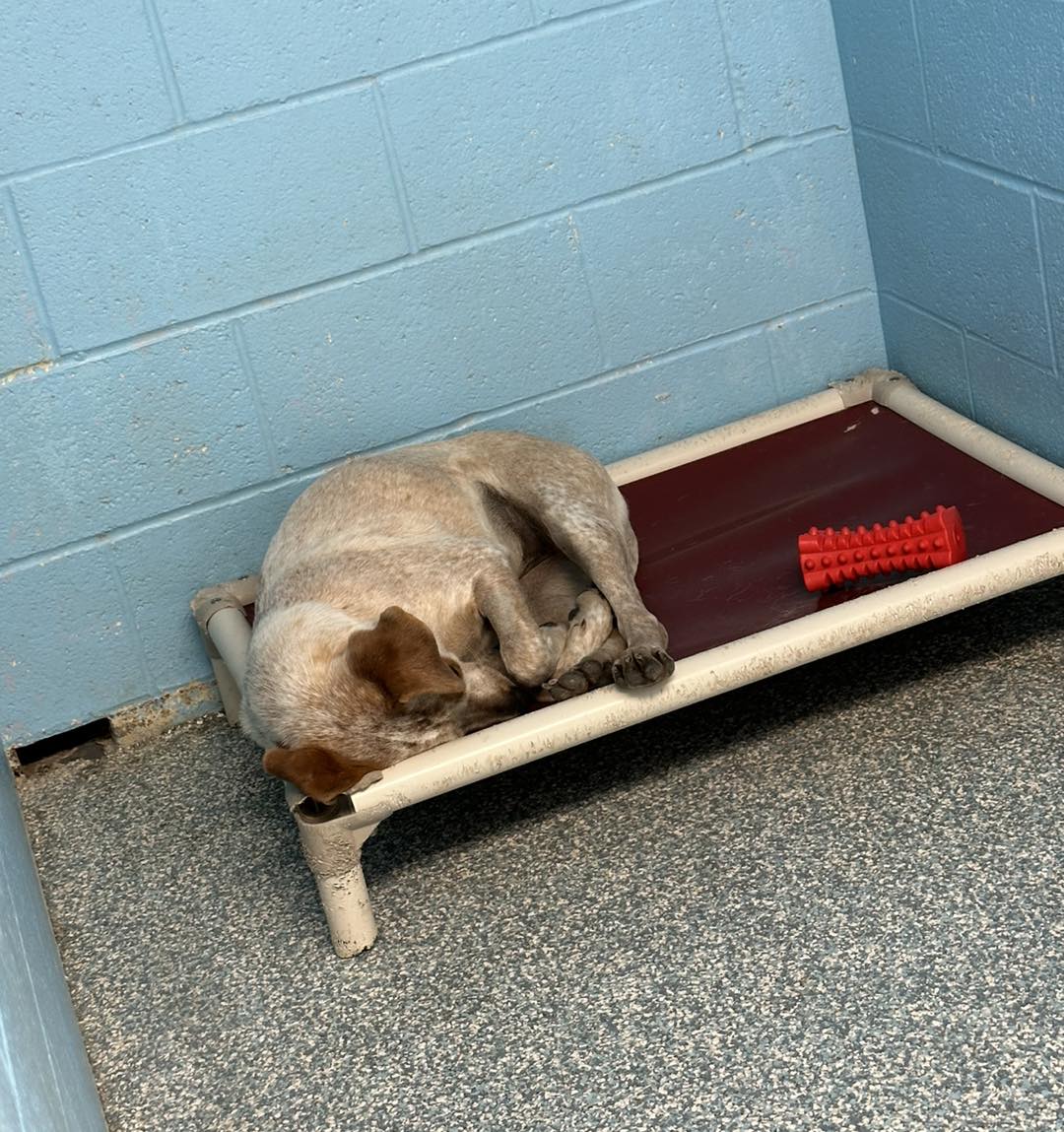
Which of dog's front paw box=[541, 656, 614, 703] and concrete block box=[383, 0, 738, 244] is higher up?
concrete block box=[383, 0, 738, 244]

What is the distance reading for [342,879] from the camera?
2.98 metres

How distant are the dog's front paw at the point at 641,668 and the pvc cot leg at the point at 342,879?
0.59 m

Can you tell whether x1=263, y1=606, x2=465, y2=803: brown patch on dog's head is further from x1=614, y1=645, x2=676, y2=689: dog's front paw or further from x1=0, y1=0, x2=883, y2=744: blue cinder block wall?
x1=0, y1=0, x2=883, y2=744: blue cinder block wall

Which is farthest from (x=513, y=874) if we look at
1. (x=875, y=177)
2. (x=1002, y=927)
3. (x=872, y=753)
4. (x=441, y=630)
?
(x=875, y=177)

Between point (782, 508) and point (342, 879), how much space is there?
1548 millimetres

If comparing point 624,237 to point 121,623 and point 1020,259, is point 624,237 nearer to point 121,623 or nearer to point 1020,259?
point 1020,259

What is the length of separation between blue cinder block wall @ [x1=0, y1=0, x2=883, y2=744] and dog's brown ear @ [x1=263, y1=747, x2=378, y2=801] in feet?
4.26

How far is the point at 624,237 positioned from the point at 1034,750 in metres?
1.82

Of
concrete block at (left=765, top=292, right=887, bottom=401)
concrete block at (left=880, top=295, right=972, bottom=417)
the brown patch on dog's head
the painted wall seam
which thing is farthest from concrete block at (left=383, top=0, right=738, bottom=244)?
the brown patch on dog's head

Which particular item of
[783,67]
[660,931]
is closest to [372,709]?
[660,931]

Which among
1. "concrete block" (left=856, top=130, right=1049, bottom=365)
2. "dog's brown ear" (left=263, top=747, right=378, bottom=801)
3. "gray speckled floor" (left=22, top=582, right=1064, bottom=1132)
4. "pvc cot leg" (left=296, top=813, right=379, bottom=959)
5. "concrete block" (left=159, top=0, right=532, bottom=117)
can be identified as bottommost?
"gray speckled floor" (left=22, top=582, right=1064, bottom=1132)

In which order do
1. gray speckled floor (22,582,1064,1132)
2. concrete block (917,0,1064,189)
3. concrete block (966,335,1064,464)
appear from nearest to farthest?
gray speckled floor (22,582,1064,1132), concrete block (917,0,1064,189), concrete block (966,335,1064,464)

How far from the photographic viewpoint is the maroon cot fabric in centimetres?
338

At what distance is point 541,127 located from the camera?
3.89 metres
